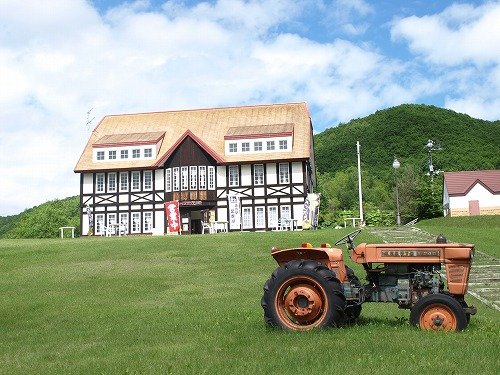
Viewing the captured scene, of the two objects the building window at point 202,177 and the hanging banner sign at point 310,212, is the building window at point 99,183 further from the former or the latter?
the hanging banner sign at point 310,212

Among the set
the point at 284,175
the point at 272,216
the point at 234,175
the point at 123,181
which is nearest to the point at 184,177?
the point at 234,175

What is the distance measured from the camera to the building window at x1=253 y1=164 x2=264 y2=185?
1697 inches

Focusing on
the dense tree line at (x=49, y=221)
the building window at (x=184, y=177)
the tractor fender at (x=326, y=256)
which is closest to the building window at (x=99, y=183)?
the building window at (x=184, y=177)

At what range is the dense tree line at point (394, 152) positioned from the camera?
68.4m

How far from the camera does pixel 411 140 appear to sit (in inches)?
3509

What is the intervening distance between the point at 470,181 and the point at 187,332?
50.1 meters

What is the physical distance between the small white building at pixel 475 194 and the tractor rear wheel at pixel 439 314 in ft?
160

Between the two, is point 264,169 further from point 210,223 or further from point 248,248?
point 248,248

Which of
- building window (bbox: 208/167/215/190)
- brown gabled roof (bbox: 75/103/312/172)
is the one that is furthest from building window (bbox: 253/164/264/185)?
building window (bbox: 208/167/215/190)

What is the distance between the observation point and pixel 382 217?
56.4 metres

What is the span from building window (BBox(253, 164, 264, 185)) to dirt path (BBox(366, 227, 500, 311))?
47.2ft

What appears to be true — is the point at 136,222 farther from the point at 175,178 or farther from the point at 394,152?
the point at 394,152

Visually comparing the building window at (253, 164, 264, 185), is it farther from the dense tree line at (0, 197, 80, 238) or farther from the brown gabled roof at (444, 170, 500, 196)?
the dense tree line at (0, 197, 80, 238)

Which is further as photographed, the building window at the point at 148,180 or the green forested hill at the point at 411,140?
the green forested hill at the point at 411,140
